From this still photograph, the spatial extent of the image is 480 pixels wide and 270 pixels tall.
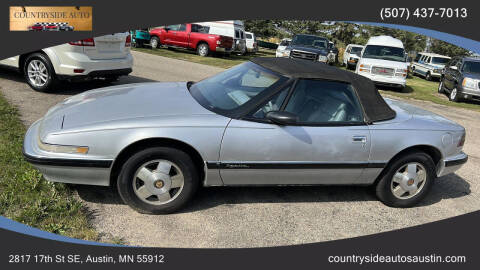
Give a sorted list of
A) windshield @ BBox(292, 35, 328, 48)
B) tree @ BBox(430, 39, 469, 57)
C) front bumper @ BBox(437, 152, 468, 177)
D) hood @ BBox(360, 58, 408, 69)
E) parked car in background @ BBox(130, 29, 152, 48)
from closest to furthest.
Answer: front bumper @ BBox(437, 152, 468, 177)
hood @ BBox(360, 58, 408, 69)
windshield @ BBox(292, 35, 328, 48)
parked car in background @ BBox(130, 29, 152, 48)
tree @ BBox(430, 39, 469, 57)

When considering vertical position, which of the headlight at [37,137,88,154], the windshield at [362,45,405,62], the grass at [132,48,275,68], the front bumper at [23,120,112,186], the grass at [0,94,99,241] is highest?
the windshield at [362,45,405,62]

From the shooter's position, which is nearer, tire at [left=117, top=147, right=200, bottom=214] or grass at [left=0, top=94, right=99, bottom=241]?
grass at [left=0, top=94, right=99, bottom=241]

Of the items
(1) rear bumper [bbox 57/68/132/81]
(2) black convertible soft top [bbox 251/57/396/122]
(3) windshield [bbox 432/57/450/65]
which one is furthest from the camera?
(3) windshield [bbox 432/57/450/65]

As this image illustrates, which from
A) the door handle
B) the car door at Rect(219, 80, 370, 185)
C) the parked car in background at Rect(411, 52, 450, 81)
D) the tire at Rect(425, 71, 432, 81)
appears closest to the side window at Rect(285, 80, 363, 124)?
the car door at Rect(219, 80, 370, 185)

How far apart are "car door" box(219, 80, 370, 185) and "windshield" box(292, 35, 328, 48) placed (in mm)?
13800

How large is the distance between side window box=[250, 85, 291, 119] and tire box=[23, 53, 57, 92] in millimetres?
5027

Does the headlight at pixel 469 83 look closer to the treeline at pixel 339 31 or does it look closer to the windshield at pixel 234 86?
the windshield at pixel 234 86

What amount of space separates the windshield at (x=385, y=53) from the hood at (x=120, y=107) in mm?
12331

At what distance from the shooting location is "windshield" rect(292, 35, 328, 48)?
16998mm

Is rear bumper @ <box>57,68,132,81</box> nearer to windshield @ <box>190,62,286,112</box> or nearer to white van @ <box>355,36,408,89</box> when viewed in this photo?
windshield @ <box>190,62,286,112</box>

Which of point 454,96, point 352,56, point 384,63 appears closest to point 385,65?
point 384,63

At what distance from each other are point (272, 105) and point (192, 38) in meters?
17.9

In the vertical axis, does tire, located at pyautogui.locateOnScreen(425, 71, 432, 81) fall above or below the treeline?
below

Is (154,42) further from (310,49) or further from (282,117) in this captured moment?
(282,117)
